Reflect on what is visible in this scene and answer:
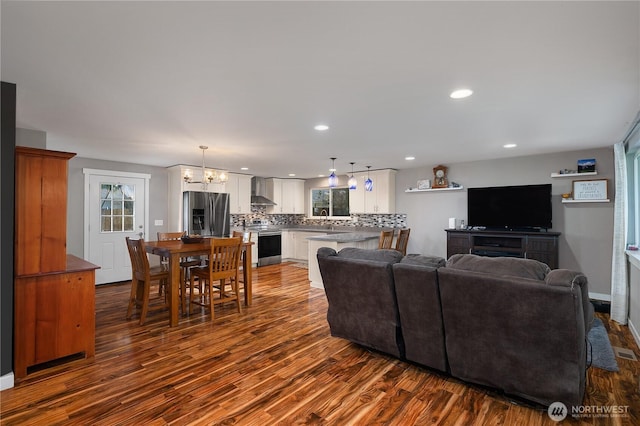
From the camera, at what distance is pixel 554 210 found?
524cm

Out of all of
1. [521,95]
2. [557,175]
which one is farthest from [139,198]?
[557,175]

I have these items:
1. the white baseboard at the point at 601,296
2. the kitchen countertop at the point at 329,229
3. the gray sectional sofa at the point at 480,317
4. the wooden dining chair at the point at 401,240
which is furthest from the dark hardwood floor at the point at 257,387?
the kitchen countertop at the point at 329,229

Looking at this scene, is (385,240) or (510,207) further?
(385,240)

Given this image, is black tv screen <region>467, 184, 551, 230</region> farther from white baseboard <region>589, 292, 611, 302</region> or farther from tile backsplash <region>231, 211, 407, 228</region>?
tile backsplash <region>231, 211, 407, 228</region>

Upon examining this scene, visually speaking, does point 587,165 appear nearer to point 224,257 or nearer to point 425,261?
point 425,261

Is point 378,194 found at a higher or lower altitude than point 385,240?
higher

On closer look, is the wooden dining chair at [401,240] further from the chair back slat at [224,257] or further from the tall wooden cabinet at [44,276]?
the tall wooden cabinet at [44,276]

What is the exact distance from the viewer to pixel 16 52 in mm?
1964

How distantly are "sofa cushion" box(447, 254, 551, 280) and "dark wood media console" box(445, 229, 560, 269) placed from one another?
3282 mm

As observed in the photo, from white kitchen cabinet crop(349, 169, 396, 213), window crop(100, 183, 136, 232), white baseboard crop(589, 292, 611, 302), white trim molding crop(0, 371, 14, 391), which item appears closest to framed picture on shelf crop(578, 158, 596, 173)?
white baseboard crop(589, 292, 611, 302)

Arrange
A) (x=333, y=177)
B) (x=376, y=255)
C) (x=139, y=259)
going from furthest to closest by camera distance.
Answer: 1. (x=333, y=177)
2. (x=139, y=259)
3. (x=376, y=255)

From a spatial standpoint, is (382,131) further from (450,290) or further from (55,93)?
(55,93)

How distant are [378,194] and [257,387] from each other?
209 inches

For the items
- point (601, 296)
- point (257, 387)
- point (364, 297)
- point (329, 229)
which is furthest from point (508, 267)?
point (329, 229)
